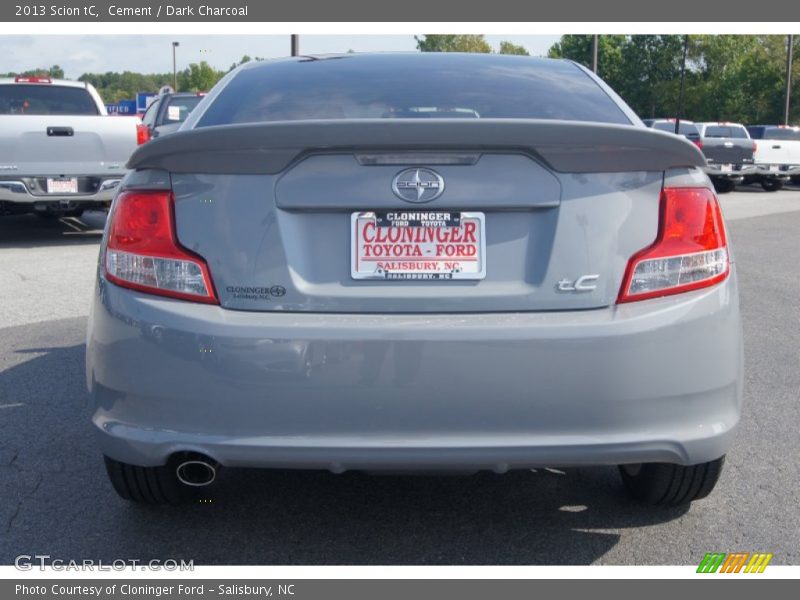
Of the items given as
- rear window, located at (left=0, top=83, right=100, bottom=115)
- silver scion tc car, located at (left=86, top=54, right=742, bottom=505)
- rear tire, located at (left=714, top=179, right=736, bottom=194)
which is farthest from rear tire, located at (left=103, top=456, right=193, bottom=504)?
rear tire, located at (left=714, top=179, right=736, bottom=194)

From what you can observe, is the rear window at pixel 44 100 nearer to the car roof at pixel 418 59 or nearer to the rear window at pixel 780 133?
the car roof at pixel 418 59

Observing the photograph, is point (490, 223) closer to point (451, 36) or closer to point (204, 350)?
point (204, 350)

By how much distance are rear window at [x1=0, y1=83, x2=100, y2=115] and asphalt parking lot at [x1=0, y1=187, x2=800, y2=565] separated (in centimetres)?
818

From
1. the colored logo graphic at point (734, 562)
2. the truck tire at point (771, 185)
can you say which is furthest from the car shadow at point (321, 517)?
the truck tire at point (771, 185)

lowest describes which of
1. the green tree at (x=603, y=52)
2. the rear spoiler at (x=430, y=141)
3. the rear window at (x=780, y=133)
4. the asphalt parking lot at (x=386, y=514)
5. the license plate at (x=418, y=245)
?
the asphalt parking lot at (x=386, y=514)

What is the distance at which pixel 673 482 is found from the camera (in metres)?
3.42

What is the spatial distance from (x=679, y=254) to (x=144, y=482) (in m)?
1.88

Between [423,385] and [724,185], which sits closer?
[423,385]

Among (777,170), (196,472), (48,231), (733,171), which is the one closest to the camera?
(196,472)

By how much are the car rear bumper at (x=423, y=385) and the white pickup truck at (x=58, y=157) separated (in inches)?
365

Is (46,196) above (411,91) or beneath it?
beneath

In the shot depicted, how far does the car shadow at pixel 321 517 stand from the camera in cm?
325
